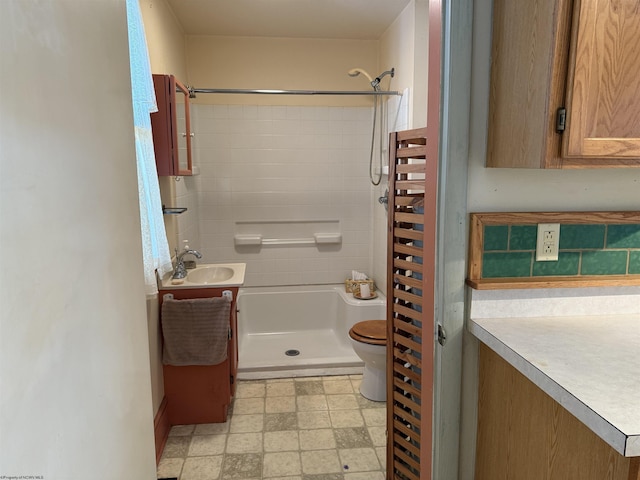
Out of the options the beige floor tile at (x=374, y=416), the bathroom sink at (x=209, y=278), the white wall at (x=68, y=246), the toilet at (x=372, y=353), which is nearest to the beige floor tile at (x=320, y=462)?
the beige floor tile at (x=374, y=416)

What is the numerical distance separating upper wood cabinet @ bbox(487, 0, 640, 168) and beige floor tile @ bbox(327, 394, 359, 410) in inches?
81.6

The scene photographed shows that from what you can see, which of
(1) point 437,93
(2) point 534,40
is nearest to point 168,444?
(1) point 437,93

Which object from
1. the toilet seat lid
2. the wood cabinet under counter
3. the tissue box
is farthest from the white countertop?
the tissue box

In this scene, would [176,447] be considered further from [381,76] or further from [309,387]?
[381,76]

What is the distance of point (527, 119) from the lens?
1109 mm

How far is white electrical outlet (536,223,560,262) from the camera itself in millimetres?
1334

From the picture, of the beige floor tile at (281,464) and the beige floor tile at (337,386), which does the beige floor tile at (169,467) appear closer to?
the beige floor tile at (281,464)

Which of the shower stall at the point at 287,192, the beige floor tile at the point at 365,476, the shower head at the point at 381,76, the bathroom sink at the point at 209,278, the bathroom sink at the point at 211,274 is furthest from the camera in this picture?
the shower stall at the point at 287,192

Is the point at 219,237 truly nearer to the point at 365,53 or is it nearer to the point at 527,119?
the point at 365,53

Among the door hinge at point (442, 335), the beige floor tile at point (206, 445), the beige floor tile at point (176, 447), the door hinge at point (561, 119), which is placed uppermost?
the door hinge at point (561, 119)

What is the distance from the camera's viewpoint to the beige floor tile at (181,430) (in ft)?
8.30

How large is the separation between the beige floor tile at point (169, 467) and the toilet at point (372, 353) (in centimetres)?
113

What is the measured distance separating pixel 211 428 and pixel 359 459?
86 centimetres

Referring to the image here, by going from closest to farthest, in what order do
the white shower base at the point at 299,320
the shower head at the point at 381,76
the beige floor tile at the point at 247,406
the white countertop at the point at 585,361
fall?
the white countertop at the point at 585,361 → the beige floor tile at the point at 247,406 → the shower head at the point at 381,76 → the white shower base at the point at 299,320
